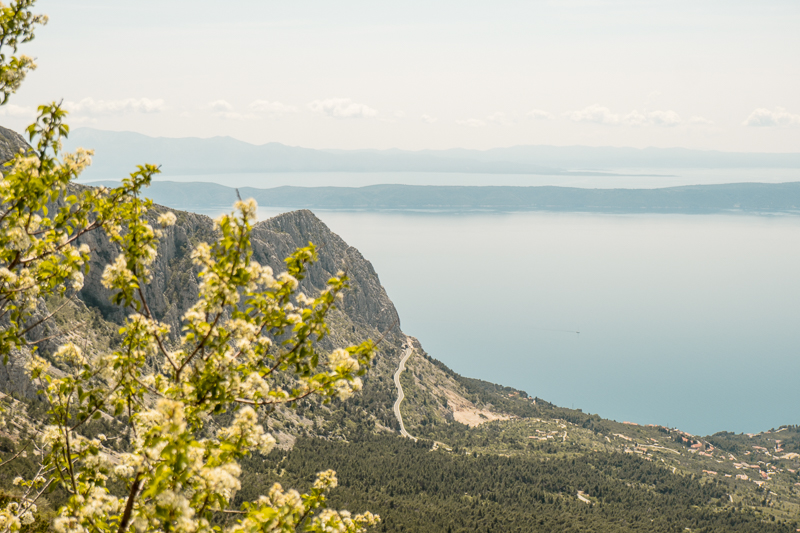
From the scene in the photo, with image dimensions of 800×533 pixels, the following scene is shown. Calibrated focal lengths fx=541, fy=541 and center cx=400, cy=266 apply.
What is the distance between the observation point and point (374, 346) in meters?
6.73

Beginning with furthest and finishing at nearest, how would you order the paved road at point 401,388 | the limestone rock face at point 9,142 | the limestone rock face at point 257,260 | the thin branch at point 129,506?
the paved road at point 401,388 < the limestone rock face at point 257,260 < the limestone rock face at point 9,142 < the thin branch at point 129,506

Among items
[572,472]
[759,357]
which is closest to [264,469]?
[572,472]

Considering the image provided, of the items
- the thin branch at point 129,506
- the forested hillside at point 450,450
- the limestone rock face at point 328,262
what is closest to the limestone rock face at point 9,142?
the forested hillside at point 450,450

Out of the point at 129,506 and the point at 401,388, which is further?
the point at 401,388

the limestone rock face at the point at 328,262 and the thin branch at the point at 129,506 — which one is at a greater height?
the thin branch at the point at 129,506

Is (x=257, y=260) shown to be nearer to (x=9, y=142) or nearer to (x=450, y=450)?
(x=9, y=142)

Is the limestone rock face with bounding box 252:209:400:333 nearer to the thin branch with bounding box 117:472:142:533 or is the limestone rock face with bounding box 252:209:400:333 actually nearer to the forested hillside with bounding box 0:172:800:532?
the forested hillside with bounding box 0:172:800:532

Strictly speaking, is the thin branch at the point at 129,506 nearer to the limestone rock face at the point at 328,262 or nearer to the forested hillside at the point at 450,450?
the forested hillside at the point at 450,450

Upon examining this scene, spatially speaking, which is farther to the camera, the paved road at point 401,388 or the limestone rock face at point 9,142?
the paved road at point 401,388

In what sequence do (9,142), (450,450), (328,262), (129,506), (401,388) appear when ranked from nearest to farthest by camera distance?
1. (129,506)
2. (9,142)
3. (450,450)
4. (401,388)
5. (328,262)

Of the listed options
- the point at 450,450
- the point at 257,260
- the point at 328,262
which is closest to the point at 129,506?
the point at 450,450

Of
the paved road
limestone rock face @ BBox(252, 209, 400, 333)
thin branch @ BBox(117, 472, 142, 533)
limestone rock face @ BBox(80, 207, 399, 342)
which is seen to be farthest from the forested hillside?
thin branch @ BBox(117, 472, 142, 533)

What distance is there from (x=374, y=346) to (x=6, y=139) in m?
87.4

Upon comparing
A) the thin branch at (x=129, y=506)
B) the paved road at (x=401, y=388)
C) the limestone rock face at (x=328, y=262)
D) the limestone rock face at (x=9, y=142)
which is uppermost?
the limestone rock face at (x=9, y=142)
